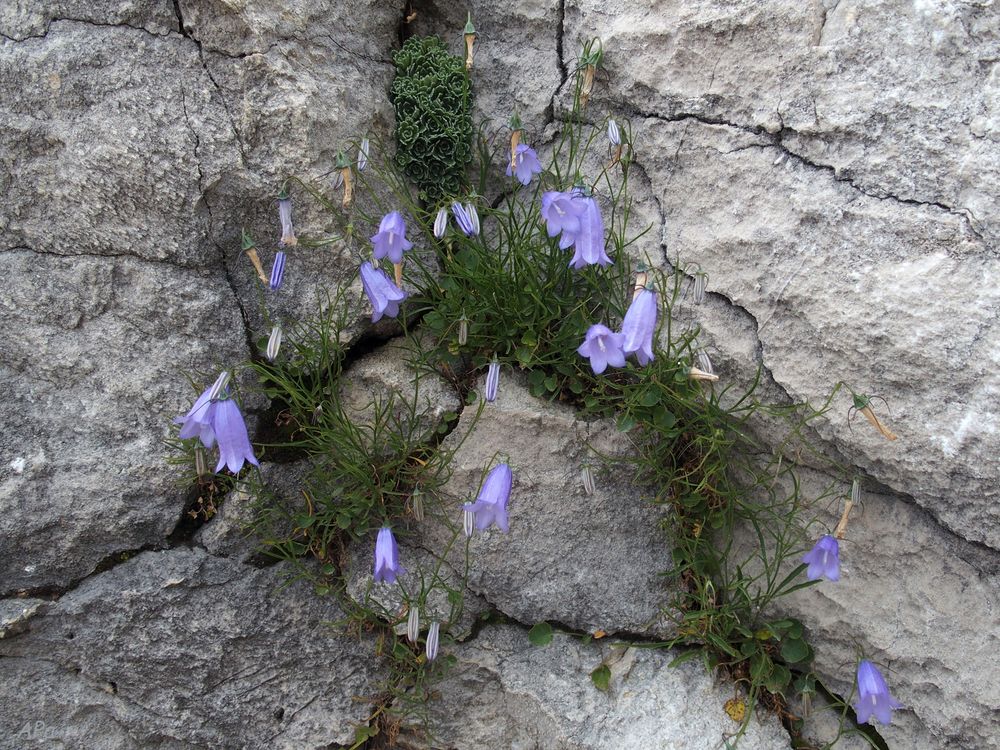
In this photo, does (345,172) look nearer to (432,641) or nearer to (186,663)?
(432,641)

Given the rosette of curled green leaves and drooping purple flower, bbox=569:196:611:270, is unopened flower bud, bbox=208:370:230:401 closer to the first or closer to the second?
the rosette of curled green leaves

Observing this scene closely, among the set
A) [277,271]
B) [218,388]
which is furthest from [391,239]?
[218,388]

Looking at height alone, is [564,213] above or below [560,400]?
above

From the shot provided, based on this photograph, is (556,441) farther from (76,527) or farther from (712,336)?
(76,527)

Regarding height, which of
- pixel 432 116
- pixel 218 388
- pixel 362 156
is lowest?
pixel 218 388

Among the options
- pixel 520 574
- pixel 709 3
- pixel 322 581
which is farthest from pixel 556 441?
pixel 709 3

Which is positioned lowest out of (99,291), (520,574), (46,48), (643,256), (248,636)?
(248,636)
